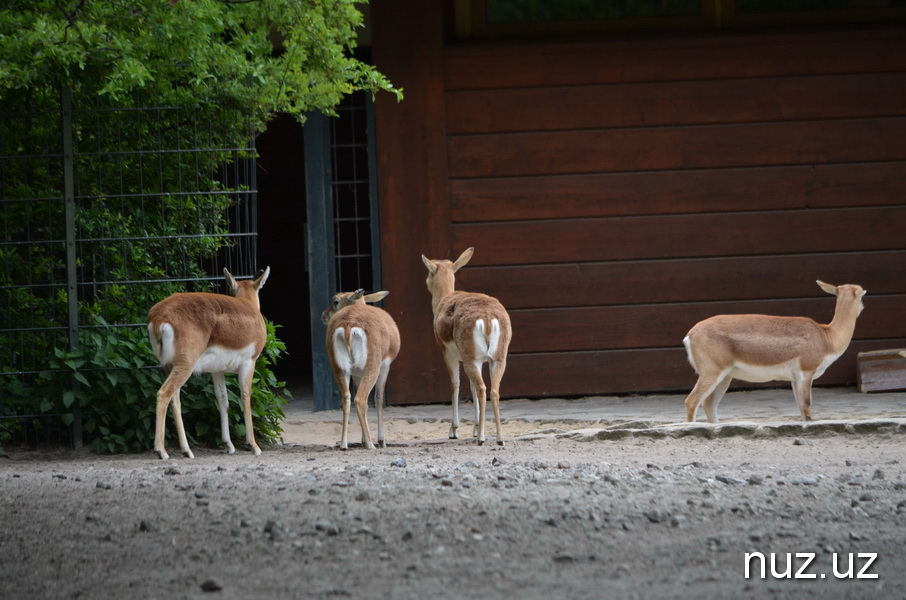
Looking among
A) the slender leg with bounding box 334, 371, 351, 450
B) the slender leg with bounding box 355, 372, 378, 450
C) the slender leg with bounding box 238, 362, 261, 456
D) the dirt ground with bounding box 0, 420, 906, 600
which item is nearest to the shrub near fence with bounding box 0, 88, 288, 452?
the slender leg with bounding box 238, 362, 261, 456

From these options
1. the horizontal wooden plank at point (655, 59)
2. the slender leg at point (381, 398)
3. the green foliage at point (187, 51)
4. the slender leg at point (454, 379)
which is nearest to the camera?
the green foliage at point (187, 51)

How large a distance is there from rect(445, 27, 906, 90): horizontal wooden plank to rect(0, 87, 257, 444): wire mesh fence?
9.21 feet

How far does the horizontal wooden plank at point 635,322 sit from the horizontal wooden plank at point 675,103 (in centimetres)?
176

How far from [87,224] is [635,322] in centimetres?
515

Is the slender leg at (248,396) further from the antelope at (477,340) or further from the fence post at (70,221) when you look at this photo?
the antelope at (477,340)

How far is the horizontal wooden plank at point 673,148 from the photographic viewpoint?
11.1 metres

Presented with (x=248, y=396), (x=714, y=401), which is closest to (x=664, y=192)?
(x=714, y=401)

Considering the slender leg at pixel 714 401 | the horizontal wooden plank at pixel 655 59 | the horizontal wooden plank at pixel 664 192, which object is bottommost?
the slender leg at pixel 714 401

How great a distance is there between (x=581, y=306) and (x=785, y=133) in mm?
2557

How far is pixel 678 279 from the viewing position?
439 inches

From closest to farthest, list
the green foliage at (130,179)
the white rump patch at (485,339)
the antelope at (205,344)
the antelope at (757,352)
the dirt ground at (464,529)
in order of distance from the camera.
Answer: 1. the dirt ground at (464,529)
2. the antelope at (205,344)
3. the green foliage at (130,179)
4. the white rump patch at (485,339)
5. the antelope at (757,352)

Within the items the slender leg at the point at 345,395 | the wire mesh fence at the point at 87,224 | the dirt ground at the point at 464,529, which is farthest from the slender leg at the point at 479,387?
the wire mesh fence at the point at 87,224

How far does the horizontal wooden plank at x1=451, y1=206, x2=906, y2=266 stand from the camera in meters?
11.1

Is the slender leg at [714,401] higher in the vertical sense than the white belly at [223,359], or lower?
lower
